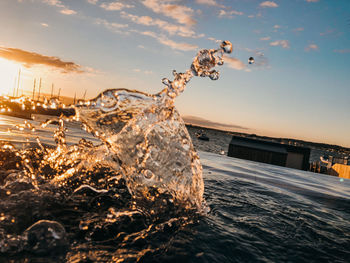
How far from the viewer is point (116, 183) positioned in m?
3.73

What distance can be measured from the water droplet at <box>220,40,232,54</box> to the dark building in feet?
61.0

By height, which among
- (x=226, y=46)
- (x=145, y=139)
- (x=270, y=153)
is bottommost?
(x=270, y=153)

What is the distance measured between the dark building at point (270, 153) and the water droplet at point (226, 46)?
18.6 meters

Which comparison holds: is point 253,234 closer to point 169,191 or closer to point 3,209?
point 169,191

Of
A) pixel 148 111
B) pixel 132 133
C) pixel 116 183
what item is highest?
pixel 148 111

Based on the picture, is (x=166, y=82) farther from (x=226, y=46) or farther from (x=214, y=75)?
(x=226, y=46)

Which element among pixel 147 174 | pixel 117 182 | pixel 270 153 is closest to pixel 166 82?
pixel 147 174

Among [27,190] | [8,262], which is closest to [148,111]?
[27,190]

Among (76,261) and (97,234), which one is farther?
(97,234)

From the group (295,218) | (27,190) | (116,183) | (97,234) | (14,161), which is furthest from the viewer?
(14,161)

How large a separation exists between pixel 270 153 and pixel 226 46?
19.5 metres

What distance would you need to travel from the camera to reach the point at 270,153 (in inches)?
835

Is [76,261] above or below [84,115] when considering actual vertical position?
below

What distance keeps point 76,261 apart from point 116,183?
7.50 feet
